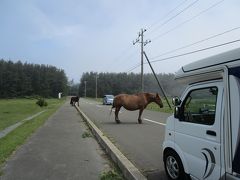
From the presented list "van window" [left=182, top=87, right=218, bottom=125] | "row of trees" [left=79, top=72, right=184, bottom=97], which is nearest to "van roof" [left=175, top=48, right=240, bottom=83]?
"van window" [left=182, top=87, right=218, bottom=125]

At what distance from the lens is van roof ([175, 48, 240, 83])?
4.99m

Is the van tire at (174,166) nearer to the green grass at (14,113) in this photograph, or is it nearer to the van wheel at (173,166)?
the van wheel at (173,166)

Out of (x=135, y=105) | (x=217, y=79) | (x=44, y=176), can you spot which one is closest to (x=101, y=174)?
(x=44, y=176)

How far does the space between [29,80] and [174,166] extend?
502 feet

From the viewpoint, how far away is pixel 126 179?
24.9 feet

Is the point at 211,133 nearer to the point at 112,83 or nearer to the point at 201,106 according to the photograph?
the point at 201,106

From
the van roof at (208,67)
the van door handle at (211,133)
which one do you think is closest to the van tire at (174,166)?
the van door handle at (211,133)

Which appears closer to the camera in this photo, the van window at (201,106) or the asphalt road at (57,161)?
the van window at (201,106)

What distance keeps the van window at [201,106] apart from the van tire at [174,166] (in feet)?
2.71

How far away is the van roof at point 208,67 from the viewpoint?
499 centimetres

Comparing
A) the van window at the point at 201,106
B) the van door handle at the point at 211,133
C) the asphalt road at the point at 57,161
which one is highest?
the van window at the point at 201,106

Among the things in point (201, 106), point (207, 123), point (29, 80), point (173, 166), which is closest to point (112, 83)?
point (29, 80)

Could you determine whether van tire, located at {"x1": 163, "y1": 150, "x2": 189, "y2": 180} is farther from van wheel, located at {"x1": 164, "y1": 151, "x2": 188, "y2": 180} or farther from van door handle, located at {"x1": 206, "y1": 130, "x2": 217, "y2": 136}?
van door handle, located at {"x1": 206, "y1": 130, "x2": 217, "y2": 136}

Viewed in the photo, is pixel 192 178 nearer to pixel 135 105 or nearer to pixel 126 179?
pixel 126 179
